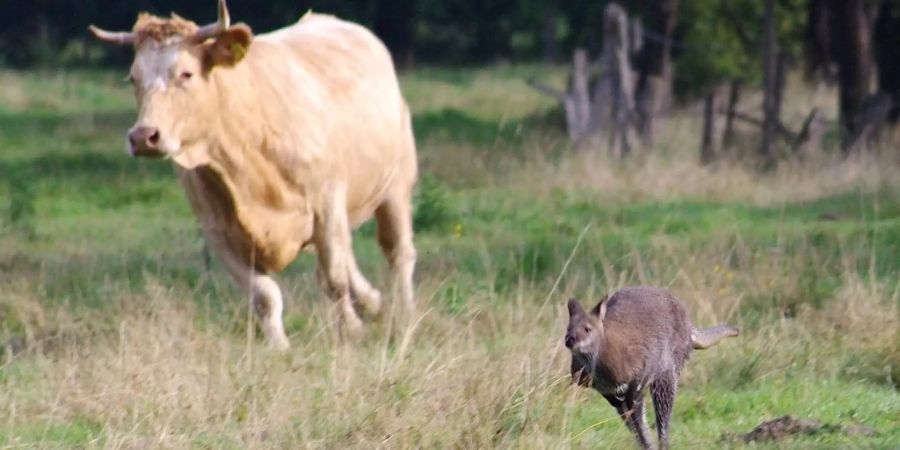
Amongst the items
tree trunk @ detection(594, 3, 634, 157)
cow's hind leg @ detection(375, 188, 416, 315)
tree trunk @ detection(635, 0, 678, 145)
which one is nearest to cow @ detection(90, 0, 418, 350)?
cow's hind leg @ detection(375, 188, 416, 315)

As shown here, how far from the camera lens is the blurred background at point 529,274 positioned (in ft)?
23.0

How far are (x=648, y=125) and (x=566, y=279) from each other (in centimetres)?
908

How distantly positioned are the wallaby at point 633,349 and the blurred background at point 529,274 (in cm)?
32

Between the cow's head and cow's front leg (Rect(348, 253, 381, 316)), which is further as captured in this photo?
cow's front leg (Rect(348, 253, 381, 316))

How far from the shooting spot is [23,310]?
9.80 metres

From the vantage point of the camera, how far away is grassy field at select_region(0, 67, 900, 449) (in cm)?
689

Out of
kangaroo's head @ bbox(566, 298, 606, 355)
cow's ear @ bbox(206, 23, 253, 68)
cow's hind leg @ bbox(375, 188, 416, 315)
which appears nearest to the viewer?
kangaroo's head @ bbox(566, 298, 606, 355)

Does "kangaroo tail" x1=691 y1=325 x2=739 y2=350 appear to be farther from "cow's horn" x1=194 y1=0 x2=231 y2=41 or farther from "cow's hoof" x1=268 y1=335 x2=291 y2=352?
"cow's horn" x1=194 y1=0 x2=231 y2=41

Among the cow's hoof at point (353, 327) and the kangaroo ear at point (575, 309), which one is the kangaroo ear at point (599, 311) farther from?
the cow's hoof at point (353, 327)

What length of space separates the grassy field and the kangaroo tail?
39cm

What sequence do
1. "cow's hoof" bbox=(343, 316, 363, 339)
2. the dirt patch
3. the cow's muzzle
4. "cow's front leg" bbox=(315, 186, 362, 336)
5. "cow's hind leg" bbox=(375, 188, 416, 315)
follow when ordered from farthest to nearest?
"cow's hind leg" bbox=(375, 188, 416, 315), "cow's front leg" bbox=(315, 186, 362, 336), "cow's hoof" bbox=(343, 316, 363, 339), the cow's muzzle, the dirt patch

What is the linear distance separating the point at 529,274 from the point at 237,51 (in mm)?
2803

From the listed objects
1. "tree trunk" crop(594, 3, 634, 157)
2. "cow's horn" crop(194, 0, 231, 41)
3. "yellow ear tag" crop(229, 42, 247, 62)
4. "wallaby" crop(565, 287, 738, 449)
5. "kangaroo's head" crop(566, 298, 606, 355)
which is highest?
"cow's horn" crop(194, 0, 231, 41)

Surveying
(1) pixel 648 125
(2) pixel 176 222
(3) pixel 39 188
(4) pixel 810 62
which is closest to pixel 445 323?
(2) pixel 176 222
